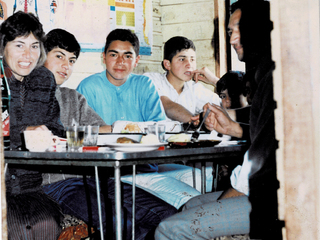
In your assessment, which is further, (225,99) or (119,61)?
(225,99)

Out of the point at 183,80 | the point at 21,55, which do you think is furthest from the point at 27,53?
the point at 183,80

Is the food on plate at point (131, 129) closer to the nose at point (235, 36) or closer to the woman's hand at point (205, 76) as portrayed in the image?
the nose at point (235, 36)

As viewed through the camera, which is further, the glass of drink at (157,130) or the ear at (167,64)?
the ear at (167,64)

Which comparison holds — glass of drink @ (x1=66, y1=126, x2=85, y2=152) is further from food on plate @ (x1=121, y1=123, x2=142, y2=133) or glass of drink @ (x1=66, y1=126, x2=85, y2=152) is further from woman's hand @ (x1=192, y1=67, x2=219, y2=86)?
woman's hand @ (x1=192, y1=67, x2=219, y2=86)

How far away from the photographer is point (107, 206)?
1.87 m

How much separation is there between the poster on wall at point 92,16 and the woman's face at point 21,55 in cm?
26

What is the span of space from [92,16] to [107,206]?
5.23 ft

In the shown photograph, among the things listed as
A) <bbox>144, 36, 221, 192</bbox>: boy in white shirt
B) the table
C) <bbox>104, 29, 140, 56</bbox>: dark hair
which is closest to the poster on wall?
<bbox>104, 29, 140, 56</bbox>: dark hair

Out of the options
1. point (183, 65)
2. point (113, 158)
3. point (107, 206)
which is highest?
point (183, 65)

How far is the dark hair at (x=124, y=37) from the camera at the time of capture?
280 cm

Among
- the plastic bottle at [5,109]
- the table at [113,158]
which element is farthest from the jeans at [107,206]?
the table at [113,158]

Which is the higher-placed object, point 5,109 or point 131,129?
point 5,109

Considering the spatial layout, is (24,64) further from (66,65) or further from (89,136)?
(89,136)

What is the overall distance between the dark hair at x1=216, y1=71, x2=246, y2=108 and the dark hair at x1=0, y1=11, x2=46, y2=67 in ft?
5.46
